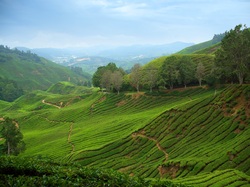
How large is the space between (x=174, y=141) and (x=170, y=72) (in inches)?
2468

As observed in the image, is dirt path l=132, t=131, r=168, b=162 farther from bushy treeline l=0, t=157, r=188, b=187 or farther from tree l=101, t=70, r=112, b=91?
tree l=101, t=70, r=112, b=91

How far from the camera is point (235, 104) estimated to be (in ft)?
205

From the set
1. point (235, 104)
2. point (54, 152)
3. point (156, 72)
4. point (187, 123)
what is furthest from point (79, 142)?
point (156, 72)

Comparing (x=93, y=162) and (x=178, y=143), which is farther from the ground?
(x=178, y=143)

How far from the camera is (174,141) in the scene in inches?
2443

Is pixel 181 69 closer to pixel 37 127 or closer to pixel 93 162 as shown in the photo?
pixel 93 162

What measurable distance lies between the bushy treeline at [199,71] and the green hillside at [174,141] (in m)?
8.65

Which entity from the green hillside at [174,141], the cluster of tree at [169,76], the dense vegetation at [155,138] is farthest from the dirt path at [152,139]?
the cluster of tree at [169,76]

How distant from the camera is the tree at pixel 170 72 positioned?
11625 centimetres

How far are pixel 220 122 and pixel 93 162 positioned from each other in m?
35.6

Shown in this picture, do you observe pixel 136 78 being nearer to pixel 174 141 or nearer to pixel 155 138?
pixel 155 138

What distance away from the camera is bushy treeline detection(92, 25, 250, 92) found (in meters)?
76.3

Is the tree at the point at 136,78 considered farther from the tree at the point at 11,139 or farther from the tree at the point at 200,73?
the tree at the point at 11,139

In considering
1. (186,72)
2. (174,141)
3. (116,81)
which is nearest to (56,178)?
(174,141)
